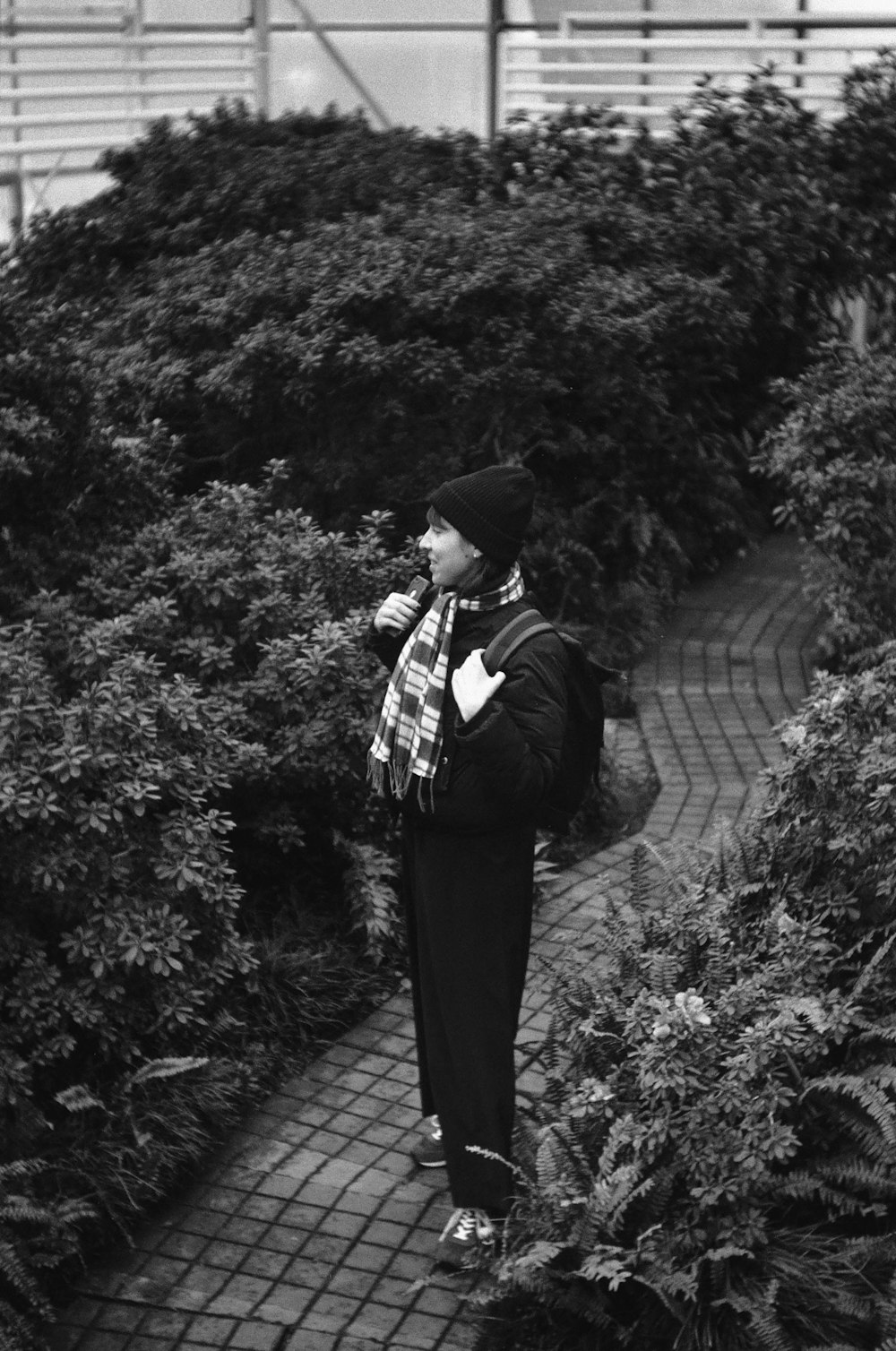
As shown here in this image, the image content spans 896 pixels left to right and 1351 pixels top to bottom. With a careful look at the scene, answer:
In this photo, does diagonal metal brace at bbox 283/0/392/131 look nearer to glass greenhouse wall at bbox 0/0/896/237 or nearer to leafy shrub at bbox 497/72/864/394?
glass greenhouse wall at bbox 0/0/896/237

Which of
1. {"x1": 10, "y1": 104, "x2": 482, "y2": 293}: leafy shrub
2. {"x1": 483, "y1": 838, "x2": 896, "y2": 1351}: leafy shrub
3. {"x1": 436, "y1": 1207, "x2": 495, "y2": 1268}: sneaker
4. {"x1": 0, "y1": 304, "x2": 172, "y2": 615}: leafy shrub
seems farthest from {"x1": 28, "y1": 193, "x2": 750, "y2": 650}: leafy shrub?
{"x1": 436, "y1": 1207, "x2": 495, "y2": 1268}: sneaker

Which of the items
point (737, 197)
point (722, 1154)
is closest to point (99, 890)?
point (722, 1154)

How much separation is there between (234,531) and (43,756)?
72.3 inches

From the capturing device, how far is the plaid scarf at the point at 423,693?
13.1 feet

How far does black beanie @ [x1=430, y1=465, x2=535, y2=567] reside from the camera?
3.90 metres

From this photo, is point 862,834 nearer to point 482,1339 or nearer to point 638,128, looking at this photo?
point 482,1339

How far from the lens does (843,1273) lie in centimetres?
385

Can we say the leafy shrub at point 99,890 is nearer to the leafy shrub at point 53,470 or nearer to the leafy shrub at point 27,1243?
the leafy shrub at point 27,1243

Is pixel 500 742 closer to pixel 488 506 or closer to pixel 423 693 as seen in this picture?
pixel 423 693

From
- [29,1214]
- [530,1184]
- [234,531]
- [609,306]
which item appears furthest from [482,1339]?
[609,306]

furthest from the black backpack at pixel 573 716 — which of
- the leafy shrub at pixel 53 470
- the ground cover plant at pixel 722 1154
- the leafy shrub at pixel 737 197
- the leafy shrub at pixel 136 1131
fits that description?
the leafy shrub at pixel 737 197

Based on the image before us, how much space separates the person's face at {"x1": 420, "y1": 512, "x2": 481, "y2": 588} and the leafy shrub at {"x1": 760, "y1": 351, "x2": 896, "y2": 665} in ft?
13.8

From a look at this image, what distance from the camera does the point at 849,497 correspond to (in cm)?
788

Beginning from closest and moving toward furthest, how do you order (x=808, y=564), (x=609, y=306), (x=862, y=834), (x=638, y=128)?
(x=862, y=834)
(x=609, y=306)
(x=808, y=564)
(x=638, y=128)
